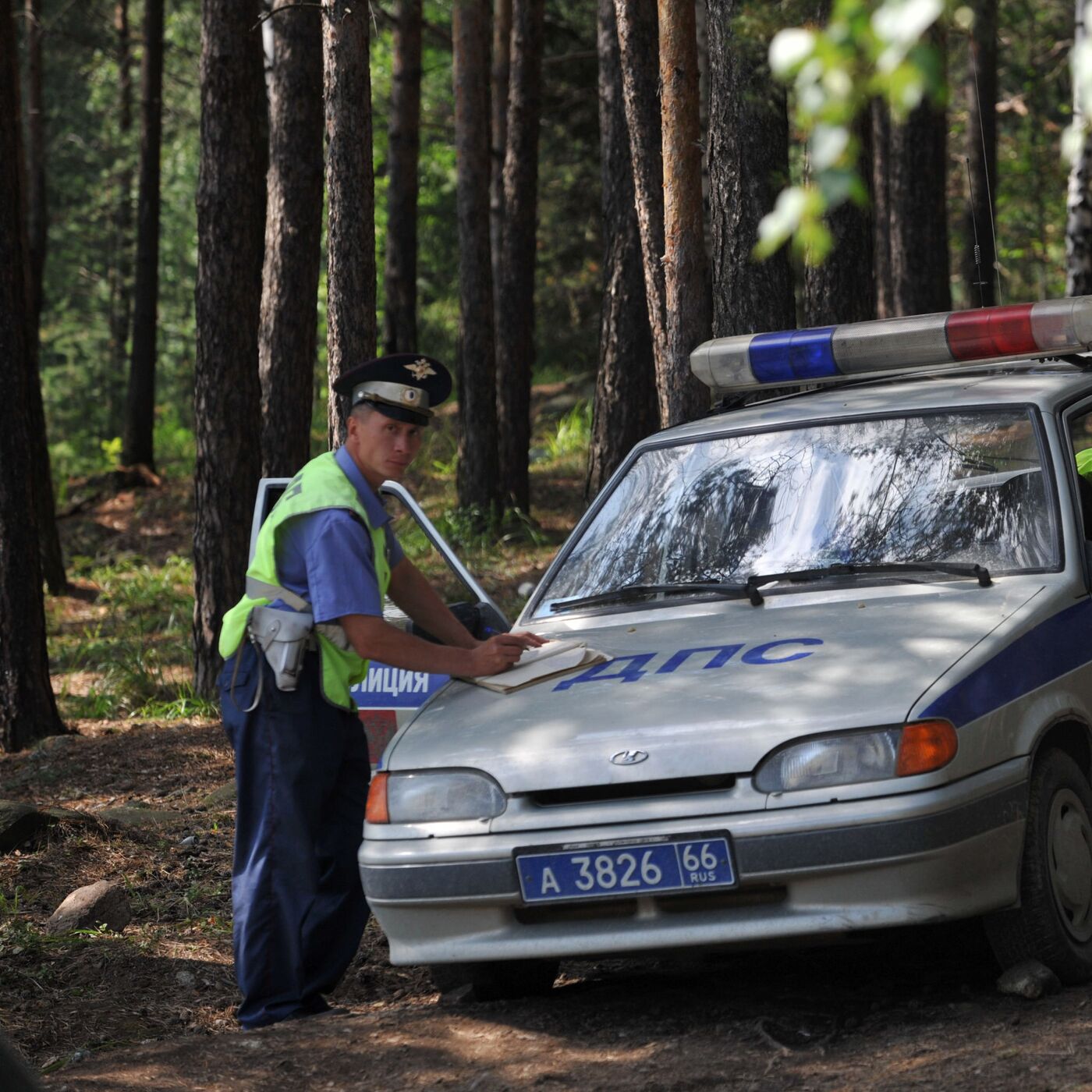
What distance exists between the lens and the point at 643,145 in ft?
36.3

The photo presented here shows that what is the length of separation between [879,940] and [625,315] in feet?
34.2

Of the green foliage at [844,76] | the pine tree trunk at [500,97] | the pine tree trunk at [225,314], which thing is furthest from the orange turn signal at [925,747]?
the pine tree trunk at [500,97]

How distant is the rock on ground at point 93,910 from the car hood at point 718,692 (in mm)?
2036

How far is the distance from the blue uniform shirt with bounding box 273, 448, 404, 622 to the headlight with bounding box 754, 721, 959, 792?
1.28 meters

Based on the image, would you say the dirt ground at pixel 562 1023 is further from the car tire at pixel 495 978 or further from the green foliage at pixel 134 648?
the green foliage at pixel 134 648

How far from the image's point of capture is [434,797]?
4.44 m

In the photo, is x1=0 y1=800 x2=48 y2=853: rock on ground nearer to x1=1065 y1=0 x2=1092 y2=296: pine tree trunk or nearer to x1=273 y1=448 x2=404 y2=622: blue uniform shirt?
x1=273 y1=448 x2=404 y2=622: blue uniform shirt

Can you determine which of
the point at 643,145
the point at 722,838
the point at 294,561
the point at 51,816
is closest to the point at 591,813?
the point at 722,838

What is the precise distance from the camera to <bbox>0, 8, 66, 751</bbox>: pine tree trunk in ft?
33.9

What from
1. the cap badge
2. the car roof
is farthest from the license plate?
the car roof

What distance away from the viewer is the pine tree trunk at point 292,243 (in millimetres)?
12180

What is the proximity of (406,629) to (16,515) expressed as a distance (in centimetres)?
550

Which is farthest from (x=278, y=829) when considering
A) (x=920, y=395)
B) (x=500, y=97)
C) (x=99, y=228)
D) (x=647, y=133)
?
(x=99, y=228)

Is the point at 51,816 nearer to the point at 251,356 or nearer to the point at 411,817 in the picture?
the point at 411,817
